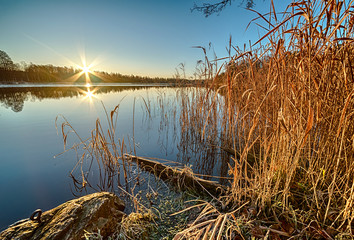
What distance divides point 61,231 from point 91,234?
8.0 inches

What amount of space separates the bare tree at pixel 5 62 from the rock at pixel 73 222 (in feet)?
172

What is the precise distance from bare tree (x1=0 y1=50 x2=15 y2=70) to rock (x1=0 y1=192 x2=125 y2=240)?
52.4 m

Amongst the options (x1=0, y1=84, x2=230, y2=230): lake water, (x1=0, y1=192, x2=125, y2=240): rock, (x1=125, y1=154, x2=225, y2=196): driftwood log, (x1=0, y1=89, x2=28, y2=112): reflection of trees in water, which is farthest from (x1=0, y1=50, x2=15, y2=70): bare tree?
(x1=125, y1=154, x2=225, y2=196): driftwood log

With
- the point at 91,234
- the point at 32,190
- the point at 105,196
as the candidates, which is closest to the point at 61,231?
the point at 91,234

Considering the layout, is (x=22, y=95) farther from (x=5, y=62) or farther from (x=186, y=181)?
(x=5, y=62)

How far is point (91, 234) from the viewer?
3.71 feet

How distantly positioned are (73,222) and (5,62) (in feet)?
180

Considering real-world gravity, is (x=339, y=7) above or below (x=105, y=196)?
above

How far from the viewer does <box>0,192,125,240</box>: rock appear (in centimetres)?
106

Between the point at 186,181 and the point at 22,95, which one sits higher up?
the point at 22,95

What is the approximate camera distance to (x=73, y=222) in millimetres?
1155

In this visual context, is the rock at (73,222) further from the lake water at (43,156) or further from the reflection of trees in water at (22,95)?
the reflection of trees in water at (22,95)

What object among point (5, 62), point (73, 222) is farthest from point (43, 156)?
point (5, 62)

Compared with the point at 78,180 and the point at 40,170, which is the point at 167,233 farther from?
the point at 40,170
